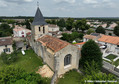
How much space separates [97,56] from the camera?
22344 mm

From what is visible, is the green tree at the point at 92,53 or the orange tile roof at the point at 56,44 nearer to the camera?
the orange tile roof at the point at 56,44

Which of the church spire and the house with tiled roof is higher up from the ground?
the church spire

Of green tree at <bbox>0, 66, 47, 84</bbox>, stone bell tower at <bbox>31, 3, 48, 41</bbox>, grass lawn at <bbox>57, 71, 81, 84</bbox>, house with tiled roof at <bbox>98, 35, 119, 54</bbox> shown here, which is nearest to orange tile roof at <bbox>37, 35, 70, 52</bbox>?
grass lawn at <bbox>57, 71, 81, 84</bbox>

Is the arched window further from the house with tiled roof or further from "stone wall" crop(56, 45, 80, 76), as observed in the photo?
the house with tiled roof

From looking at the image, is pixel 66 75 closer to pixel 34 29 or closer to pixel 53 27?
pixel 34 29

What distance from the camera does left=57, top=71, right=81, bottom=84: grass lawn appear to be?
61.9ft

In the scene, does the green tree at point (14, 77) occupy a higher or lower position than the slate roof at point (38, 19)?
lower

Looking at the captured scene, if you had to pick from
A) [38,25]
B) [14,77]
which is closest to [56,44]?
[14,77]

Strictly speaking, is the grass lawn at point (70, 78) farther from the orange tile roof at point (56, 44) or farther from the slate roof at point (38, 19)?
the slate roof at point (38, 19)

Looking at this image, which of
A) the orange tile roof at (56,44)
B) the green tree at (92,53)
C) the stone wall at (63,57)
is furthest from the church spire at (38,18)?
the green tree at (92,53)

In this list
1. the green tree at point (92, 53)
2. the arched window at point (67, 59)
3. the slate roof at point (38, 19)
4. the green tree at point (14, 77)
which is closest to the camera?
the green tree at point (14, 77)

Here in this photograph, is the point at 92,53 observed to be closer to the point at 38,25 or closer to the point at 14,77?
the point at 14,77

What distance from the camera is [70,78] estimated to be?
1997 centimetres

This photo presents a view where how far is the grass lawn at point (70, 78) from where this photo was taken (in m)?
18.9
